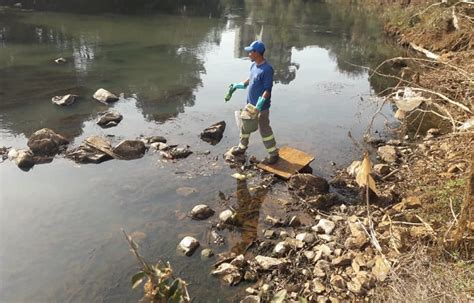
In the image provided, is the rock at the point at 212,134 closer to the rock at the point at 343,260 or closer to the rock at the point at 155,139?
the rock at the point at 155,139

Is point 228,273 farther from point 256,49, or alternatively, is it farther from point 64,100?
point 64,100

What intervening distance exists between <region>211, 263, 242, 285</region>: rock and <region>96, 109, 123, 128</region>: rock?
5.18 meters

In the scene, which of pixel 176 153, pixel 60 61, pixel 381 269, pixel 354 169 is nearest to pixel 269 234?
pixel 381 269

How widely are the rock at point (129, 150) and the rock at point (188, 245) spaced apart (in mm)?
2809

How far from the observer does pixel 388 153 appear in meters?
7.56

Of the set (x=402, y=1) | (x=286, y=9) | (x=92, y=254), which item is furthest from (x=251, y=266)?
(x=286, y=9)

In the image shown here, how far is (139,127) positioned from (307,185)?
4108 mm

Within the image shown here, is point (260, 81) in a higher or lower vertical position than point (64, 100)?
higher

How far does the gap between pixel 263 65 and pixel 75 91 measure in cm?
623

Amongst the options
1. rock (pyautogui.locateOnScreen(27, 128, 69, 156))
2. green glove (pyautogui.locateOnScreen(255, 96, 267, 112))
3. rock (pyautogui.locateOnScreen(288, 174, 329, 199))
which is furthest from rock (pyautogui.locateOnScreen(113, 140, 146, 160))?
rock (pyautogui.locateOnScreen(288, 174, 329, 199))

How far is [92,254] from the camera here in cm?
507

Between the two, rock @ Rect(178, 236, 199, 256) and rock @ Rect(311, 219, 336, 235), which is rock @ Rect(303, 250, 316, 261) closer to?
rock @ Rect(311, 219, 336, 235)

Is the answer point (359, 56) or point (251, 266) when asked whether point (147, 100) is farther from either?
point (359, 56)

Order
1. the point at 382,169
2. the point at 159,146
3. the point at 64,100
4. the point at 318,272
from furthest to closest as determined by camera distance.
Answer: the point at 64,100
the point at 159,146
the point at 382,169
the point at 318,272
